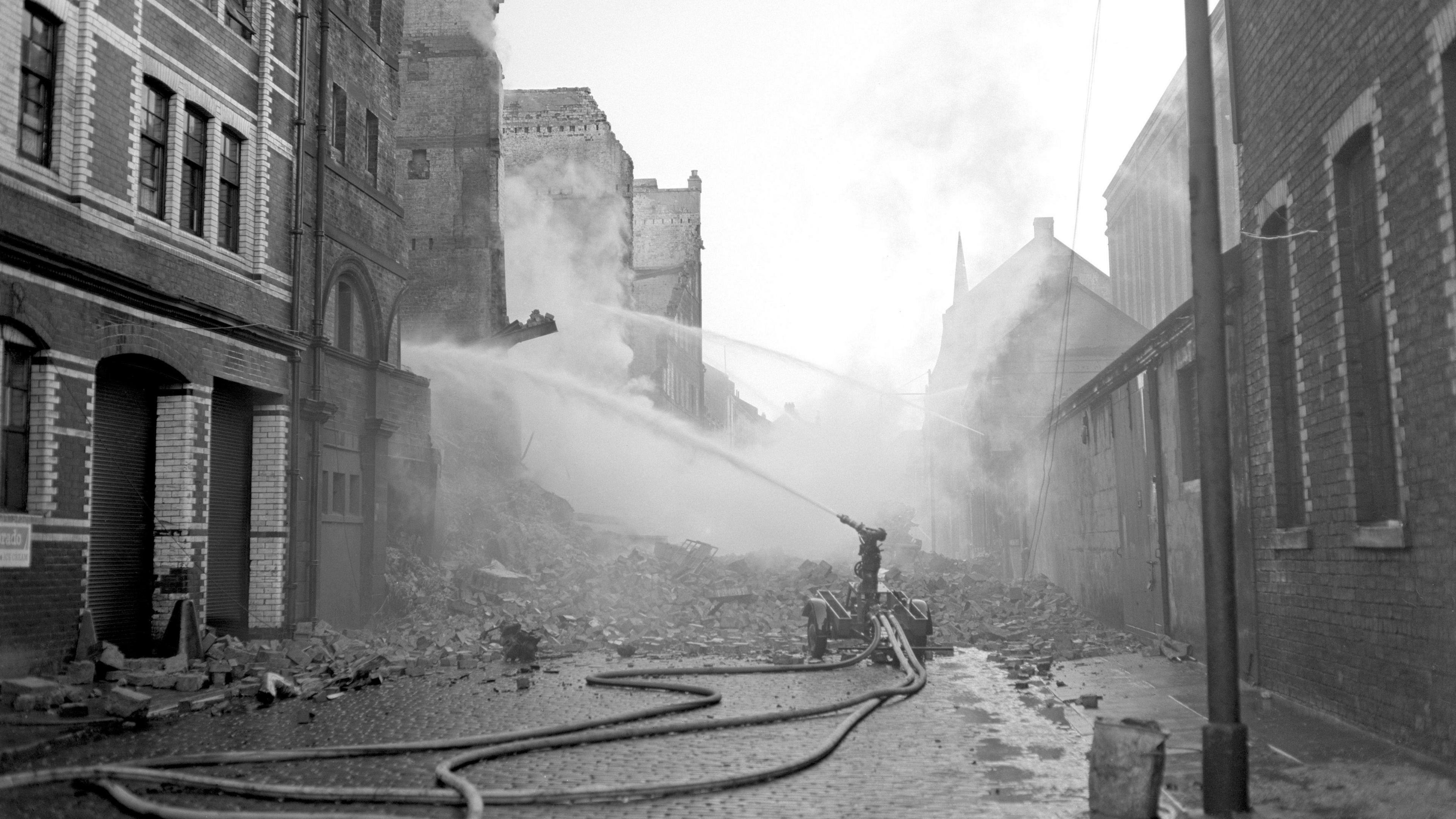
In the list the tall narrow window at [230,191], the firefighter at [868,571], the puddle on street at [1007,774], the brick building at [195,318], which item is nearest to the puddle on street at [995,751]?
the puddle on street at [1007,774]

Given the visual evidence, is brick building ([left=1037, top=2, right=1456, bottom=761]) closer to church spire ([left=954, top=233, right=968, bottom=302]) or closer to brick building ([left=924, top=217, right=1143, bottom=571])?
brick building ([left=924, top=217, right=1143, bottom=571])

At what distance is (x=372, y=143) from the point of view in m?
22.0

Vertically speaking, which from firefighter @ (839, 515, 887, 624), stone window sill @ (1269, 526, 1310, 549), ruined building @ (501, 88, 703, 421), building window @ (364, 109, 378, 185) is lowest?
firefighter @ (839, 515, 887, 624)

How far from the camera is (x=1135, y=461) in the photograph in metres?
19.4

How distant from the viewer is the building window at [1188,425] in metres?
16.0

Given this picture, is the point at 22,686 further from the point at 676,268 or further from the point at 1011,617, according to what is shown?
the point at 676,268

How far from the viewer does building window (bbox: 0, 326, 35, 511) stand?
12.7 metres

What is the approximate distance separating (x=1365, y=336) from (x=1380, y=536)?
166cm

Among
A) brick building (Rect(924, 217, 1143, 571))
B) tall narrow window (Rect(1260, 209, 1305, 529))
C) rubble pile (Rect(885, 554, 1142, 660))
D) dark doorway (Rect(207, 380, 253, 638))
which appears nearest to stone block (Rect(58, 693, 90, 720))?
dark doorway (Rect(207, 380, 253, 638))

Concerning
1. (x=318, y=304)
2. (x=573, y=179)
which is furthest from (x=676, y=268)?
(x=318, y=304)

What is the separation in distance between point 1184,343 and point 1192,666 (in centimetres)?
400

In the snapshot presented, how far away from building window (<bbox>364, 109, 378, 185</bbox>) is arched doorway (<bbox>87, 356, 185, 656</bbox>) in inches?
278

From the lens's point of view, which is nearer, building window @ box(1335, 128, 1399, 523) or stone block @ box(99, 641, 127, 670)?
building window @ box(1335, 128, 1399, 523)

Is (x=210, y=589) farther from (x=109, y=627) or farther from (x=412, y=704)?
(x=412, y=704)
